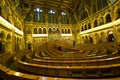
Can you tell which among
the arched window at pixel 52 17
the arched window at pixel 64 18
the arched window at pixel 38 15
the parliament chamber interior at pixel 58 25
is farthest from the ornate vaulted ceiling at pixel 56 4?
the arched window at pixel 64 18

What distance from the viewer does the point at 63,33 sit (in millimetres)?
30047

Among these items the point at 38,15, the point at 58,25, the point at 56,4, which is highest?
the point at 56,4

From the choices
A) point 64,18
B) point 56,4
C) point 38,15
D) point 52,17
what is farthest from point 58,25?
point 38,15

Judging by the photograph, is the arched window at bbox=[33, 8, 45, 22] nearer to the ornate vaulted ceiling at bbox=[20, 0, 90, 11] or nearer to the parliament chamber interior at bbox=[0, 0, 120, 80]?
the parliament chamber interior at bbox=[0, 0, 120, 80]

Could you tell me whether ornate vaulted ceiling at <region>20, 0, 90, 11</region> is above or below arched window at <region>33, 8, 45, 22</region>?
above

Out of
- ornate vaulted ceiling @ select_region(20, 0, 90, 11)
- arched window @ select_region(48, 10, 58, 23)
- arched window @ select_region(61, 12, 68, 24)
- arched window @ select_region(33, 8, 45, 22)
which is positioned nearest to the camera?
ornate vaulted ceiling @ select_region(20, 0, 90, 11)

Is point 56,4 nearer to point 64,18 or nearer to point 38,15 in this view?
point 64,18

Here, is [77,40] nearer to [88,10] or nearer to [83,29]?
[83,29]

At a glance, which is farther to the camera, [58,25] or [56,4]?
[58,25]

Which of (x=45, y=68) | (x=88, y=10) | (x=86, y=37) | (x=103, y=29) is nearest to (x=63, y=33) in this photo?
(x=86, y=37)

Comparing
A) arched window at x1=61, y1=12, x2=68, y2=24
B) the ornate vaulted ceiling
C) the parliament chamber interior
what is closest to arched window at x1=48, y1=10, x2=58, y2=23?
the parliament chamber interior

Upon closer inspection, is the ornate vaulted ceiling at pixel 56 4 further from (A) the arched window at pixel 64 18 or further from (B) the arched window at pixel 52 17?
(A) the arched window at pixel 64 18

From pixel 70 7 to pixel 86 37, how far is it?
29.6 feet

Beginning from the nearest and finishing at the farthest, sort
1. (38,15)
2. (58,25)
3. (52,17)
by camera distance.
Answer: (38,15), (58,25), (52,17)
